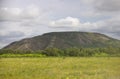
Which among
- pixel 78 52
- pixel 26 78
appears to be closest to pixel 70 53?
pixel 78 52

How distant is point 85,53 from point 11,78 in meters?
99.0

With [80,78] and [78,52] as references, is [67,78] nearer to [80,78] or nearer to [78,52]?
[80,78]

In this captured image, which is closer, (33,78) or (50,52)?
(33,78)

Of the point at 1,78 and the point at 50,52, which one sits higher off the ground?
the point at 1,78

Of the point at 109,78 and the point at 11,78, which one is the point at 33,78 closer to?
the point at 11,78

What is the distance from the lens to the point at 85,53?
11938 cm

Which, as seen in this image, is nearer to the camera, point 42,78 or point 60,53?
point 42,78

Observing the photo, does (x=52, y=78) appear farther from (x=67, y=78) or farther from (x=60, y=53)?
(x=60, y=53)

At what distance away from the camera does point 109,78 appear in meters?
21.3

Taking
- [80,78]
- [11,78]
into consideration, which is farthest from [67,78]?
[11,78]

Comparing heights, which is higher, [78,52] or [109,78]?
[109,78]

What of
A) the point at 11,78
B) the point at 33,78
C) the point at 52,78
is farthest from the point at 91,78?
the point at 11,78

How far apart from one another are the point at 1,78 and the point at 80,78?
23.8 ft

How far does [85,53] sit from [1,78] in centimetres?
9907
